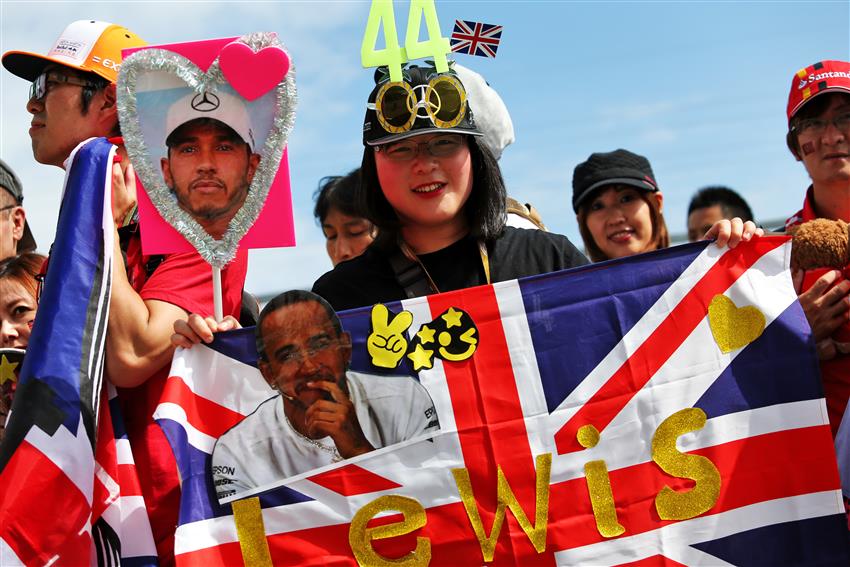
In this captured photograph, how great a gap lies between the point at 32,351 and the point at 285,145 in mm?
1127

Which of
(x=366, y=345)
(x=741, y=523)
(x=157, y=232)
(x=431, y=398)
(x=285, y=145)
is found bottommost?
(x=741, y=523)

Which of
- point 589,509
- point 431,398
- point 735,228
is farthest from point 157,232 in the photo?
point 735,228

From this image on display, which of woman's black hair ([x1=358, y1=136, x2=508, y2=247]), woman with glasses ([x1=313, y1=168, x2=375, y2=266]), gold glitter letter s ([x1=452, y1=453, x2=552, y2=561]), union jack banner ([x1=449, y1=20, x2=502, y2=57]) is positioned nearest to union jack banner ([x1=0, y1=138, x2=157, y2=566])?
woman's black hair ([x1=358, y1=136, x2=508, y2=247])

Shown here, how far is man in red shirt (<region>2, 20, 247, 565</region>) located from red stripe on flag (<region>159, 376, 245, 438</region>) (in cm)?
14

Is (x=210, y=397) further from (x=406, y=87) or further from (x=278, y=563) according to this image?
(x=406, y=87)

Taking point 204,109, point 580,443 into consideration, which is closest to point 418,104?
point 204,109

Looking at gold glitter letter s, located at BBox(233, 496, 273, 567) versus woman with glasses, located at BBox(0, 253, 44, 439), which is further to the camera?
woman with glasses, located at BBox(0, 253, 44, 439)

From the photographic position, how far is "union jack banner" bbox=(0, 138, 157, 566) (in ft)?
10.7

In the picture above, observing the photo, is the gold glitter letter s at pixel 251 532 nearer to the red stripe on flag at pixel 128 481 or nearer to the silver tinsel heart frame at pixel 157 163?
the red stripe on flag at pixel 128 481

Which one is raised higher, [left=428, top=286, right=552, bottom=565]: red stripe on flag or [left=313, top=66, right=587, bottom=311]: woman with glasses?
[left=313, top=66, right=587, bottom=311]: woman with glasses

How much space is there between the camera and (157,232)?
11.5 feet

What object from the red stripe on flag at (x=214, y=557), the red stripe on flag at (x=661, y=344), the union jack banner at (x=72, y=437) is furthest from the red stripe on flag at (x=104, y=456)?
the red stripe on flag at (x=661, y=344)

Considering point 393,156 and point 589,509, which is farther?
point 393,156

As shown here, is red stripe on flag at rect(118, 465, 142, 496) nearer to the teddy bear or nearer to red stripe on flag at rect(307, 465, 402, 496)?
red stripe on flag at rect(307, 465, 402, 496)
